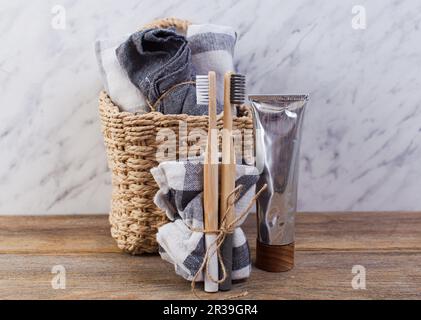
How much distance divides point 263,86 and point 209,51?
18cm

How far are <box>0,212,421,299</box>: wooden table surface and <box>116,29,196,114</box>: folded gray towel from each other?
9.5 inches

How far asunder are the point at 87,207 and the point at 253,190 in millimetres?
440

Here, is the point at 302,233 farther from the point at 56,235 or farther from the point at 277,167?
the point at 56,235

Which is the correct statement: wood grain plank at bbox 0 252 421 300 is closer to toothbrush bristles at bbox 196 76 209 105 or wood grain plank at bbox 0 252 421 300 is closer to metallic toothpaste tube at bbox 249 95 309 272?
metallic toothpaste tube at bbox 249 95 309 272

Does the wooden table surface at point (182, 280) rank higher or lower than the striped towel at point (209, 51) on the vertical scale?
lower

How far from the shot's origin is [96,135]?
926 mm

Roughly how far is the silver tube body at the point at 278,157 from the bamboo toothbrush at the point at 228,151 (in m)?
0.07

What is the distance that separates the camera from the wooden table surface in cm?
61

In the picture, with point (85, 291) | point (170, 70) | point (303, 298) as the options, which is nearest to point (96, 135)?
point (170, 70)

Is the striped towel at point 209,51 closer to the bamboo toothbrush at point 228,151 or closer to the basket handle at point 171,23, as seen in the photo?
the basket handle at point 171,23

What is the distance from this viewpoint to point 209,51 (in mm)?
782

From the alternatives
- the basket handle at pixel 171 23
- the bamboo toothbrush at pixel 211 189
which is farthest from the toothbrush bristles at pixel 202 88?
the basket handle at pixel 171 23

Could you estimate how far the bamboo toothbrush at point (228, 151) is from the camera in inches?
22.9
